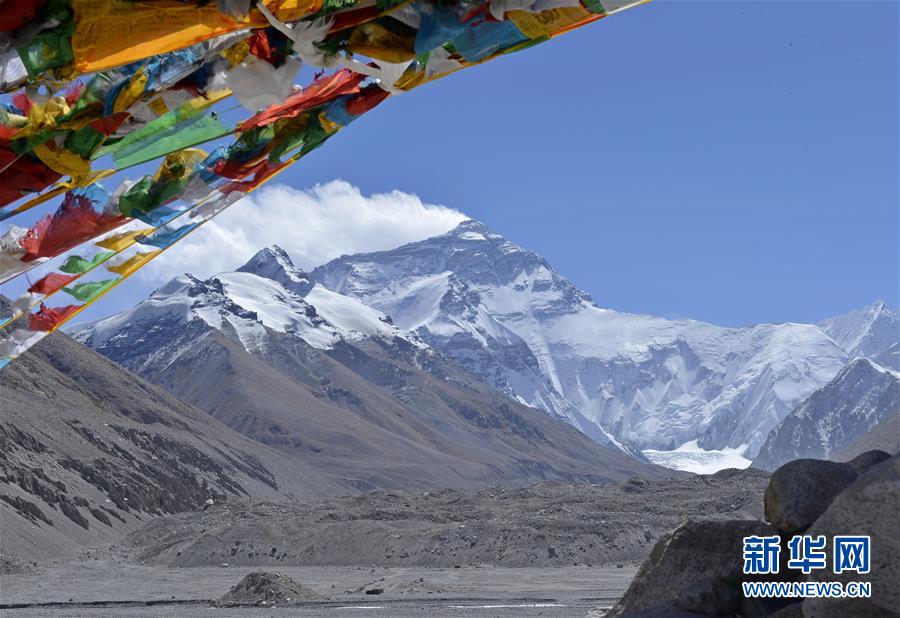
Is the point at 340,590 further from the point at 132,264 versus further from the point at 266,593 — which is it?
the point at 132,264

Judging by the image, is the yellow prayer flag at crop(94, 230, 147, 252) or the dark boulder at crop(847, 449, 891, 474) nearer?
the yellow prayer flag at crop(94, 230, 147, 252)

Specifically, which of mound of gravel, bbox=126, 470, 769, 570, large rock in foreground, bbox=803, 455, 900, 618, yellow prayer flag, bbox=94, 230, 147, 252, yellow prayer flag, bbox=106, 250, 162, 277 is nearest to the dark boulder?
large rock in foreground, bbox=803, 455, 900, 618

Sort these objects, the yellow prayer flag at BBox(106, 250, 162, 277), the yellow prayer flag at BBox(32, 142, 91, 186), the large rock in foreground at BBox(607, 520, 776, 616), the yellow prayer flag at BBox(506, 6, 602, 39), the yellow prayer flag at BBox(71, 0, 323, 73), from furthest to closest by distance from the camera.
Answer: the large rock in foreground at BBox(607, 520, 776, 616) < the yellow prayer flag at BBox(106, 250, 162, 277) < the yellow prayer flag at BBox(32, 142, 91, 186) < the yellow prayer flag at BBox(506, 6, 602, 39) < the yellow prayer flag at BBox(71, 0, 323, 73)

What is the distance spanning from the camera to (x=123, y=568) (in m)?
67.9

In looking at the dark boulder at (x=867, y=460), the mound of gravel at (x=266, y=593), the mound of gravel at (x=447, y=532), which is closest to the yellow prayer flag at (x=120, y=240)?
the dark boulder at (x=867, y=460)

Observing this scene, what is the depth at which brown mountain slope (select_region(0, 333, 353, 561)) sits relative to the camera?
298 feet

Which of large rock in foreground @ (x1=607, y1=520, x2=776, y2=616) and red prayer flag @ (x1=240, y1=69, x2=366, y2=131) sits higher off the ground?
red prayer flag @ (x1=240, y1=69, x2=366, y2=131)

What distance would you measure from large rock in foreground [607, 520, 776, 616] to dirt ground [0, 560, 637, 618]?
659 inches

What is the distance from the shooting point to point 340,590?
4625cm

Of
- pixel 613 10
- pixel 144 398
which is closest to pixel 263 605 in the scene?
pixel 613 10

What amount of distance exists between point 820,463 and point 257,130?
7866 millimetres

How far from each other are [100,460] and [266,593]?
81.8 meters

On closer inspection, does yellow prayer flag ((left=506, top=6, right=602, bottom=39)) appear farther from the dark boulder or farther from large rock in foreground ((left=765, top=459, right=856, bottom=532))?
the dark boulder

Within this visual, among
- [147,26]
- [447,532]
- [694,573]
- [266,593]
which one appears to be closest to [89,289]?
[147,26]
